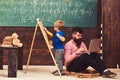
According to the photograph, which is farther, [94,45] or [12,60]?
[94,45]

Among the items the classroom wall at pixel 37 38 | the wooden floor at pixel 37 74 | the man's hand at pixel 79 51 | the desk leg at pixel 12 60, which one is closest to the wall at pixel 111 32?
the classroom wall at pixel 37 38

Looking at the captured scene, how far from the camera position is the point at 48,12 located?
7281 millimetres

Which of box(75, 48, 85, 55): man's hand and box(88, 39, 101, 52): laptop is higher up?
box(88, 39, 101, 52): laptop

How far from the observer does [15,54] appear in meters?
5.64

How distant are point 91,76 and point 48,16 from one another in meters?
2.08

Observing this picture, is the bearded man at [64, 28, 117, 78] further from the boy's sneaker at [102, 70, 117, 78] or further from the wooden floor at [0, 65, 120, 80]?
the wooden floor at [0, 65, 120, 80]

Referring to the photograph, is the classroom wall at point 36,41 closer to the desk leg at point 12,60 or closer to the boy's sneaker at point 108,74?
the desk leg at point 12,60

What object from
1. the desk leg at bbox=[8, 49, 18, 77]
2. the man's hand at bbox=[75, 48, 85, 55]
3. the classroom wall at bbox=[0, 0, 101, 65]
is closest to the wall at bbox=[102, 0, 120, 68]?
the classroom wall at bbox=[0, 0, 101, 65]

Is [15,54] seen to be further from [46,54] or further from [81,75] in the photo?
[46,54]

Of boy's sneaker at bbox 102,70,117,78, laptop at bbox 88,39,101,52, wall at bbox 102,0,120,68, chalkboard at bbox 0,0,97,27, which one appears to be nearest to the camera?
boy's sneaker at bbox 102,70,117,78

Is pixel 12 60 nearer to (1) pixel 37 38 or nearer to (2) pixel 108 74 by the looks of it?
(2) pixel 108 74

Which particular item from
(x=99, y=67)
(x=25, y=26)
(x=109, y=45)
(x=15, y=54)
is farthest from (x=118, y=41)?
(x=15, y=54)

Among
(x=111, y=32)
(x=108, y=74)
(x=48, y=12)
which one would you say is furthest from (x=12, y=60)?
(x=111, y=32)

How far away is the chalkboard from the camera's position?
7223 millimetres
